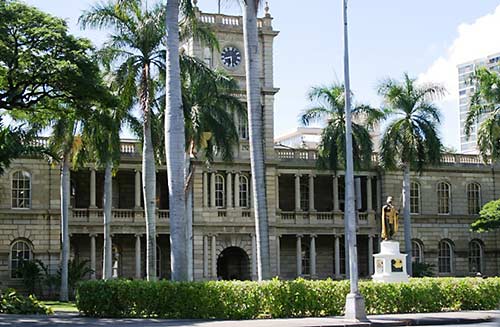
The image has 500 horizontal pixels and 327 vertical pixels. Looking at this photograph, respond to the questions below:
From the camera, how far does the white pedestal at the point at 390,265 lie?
107ft

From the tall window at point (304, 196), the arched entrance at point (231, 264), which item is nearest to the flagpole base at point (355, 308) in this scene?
the arched entrance at point (231, 264)

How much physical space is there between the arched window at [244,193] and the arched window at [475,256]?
16.2 m

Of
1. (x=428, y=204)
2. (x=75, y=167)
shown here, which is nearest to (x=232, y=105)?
(x=75, y=167)

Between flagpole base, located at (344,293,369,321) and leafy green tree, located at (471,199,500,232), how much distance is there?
101 feet

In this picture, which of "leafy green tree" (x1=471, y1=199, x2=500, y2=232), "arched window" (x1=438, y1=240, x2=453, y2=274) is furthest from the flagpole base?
"arched window" (x1=438, y1=240, x2=453, y2=274)

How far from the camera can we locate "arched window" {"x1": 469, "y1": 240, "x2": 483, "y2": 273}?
60281 mm

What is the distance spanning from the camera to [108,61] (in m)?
35.6

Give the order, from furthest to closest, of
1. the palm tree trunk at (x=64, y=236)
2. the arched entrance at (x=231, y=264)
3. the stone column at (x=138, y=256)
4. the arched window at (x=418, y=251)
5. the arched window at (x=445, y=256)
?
the arched window at (x=445, y=256)
the arched window at (x=418, y=251)
the arched entrance at (x=231, y=264)
the stone column at (x=138, y=256)
the palm tree trunk at (x=64, y=236)

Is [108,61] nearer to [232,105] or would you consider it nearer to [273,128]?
[232,105]

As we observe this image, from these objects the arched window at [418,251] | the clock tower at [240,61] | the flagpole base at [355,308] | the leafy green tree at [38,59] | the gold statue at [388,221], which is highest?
the clock tower at [240,61]

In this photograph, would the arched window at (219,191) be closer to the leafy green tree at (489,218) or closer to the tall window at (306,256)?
the tall window at (306,256)

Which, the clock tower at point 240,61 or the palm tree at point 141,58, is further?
the clock tower at point 240,61

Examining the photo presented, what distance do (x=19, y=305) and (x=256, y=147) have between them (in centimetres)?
951

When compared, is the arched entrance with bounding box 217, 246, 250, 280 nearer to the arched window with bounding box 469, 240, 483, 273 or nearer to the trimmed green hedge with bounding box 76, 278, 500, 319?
the arched window with bounding box 469, 240, 483, 273
